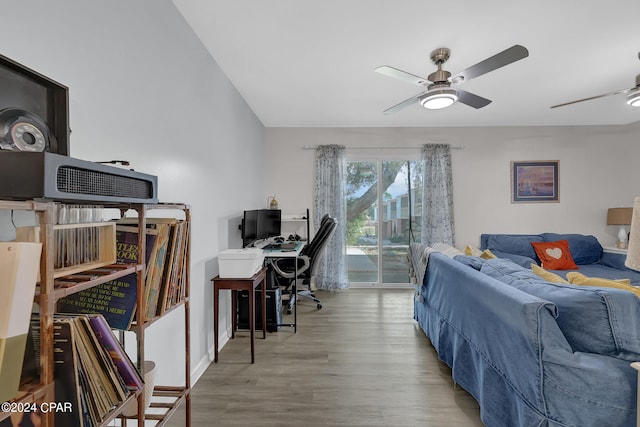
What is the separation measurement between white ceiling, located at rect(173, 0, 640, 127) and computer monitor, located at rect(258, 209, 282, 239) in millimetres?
1397

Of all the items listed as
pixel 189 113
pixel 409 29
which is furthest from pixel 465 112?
pixel 189 113

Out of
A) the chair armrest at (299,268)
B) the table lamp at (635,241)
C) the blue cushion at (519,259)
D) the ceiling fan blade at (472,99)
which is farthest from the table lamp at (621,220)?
the chair armrest at (299,268)

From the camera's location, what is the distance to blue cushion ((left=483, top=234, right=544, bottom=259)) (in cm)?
413

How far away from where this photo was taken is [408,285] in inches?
182

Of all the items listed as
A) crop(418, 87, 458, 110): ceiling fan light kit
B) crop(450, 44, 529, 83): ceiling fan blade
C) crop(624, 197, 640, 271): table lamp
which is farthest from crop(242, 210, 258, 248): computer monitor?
crop(624, 197, 640, 271): table lamp

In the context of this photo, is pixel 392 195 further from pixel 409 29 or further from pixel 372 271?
pixel 409 29

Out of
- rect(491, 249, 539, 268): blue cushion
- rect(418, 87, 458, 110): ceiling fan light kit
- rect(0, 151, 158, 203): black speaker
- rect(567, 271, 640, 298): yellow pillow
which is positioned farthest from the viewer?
rect(491, 249, 539, 268): blue cushion

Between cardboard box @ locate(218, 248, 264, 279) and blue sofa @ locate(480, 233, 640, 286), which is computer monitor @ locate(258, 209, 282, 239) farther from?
blue sofa @ locate(480, 233, 640, 286)

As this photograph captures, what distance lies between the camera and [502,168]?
4527 mm

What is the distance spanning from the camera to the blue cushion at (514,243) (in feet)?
13.6

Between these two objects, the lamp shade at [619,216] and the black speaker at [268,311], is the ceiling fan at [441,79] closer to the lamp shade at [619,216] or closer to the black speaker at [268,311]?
the black speaker at [268,311]

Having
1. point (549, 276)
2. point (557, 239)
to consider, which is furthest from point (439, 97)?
point (557, 239)

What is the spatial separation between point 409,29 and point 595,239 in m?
4.33

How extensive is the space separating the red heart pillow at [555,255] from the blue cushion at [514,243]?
0.30 feet
